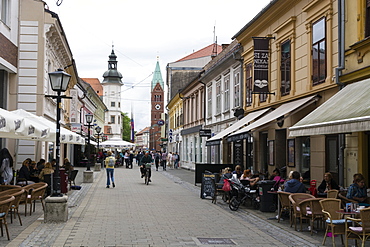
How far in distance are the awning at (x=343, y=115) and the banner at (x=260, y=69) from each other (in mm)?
6159

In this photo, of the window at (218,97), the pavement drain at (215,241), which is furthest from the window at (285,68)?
the window at (218,97)

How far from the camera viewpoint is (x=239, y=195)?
47.0ft

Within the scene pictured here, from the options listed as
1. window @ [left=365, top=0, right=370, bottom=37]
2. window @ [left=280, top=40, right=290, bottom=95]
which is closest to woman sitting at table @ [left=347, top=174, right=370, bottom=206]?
window @ [left=365, top=0, right=370, bottom=37]

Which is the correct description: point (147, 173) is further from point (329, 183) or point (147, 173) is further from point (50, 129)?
point (329, 183)

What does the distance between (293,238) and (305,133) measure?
8.80ft

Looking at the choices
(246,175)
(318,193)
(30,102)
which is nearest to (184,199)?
(246,175)

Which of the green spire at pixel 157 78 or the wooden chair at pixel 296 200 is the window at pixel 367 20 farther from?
the green spire at pixel 157 78

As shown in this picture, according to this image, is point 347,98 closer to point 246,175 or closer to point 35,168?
point 246,175

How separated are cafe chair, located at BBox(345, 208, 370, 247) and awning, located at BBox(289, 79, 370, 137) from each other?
1622 millimetres

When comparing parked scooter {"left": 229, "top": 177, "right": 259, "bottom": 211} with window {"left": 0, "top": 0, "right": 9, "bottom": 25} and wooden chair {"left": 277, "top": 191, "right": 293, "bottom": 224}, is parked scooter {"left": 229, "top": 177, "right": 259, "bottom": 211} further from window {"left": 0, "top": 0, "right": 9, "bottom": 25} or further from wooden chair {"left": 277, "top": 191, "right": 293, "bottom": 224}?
window {"left": 0, "top": 0, "right": 9, "bottom": 25}

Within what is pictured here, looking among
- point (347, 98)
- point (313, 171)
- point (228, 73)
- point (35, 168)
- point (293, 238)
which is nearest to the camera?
point (293, 238)

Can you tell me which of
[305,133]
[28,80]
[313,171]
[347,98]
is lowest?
[313,171]

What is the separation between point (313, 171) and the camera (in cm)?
1491

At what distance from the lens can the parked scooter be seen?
14188 millimetres
